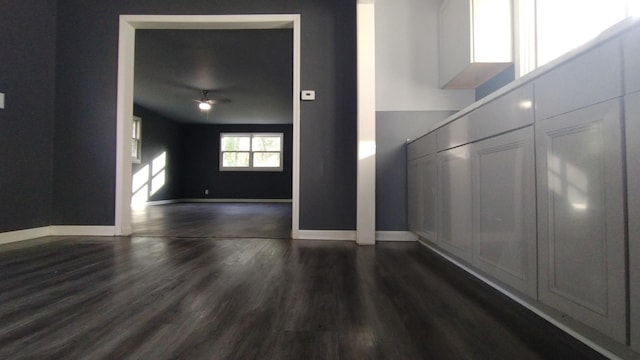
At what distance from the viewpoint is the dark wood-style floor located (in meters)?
1.01

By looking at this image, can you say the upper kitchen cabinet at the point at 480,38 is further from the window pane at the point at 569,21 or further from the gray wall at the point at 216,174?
the gray wall at the point at 216,174

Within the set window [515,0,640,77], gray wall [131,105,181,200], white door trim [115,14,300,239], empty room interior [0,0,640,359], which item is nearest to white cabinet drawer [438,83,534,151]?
empty room interior [0,0,640,359]

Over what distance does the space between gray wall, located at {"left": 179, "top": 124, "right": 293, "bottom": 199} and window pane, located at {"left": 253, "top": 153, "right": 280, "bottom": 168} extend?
0.25m

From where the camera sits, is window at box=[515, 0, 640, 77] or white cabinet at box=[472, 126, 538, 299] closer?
white cabinet at box=[472, 126, 538, 299]

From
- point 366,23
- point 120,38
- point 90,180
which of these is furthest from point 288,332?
point 120,38

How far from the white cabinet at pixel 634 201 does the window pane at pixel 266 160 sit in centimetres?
1027

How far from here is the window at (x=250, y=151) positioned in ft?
35.7

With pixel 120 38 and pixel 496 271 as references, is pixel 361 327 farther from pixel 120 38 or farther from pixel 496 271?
pixel 120 38

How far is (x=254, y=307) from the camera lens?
1344 mm

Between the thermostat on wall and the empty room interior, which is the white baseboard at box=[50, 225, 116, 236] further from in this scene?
the thermostat on wall

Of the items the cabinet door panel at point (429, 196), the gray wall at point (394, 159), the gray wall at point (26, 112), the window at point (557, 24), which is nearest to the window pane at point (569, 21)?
the window at point (557, 24)

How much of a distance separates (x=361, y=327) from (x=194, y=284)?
3.01ft

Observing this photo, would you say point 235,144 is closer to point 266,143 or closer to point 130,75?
point 266,143

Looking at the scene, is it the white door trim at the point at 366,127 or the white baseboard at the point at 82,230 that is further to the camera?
the white baseboard at the point at 82,230
